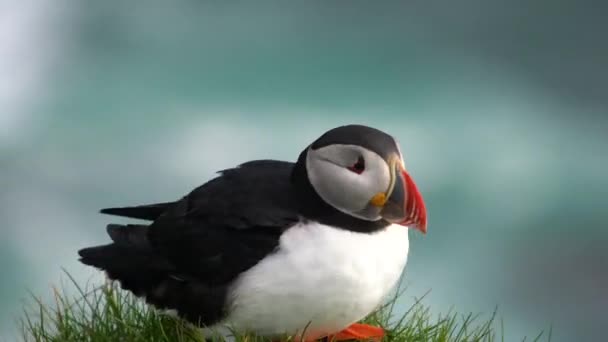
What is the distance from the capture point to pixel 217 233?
3.37 meters

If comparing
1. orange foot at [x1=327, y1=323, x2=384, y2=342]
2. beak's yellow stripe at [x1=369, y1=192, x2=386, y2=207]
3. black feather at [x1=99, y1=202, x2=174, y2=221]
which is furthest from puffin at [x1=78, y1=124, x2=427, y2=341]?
black feather at [x1=99, y1=202, x2=174, y2=221]

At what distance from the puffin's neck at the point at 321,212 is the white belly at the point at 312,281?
21mm

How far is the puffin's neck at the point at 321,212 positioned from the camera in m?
3.25

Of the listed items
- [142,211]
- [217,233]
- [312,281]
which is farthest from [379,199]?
[142,211]

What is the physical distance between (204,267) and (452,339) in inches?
45.7

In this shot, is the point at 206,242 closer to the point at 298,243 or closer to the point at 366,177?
the point at 298,243

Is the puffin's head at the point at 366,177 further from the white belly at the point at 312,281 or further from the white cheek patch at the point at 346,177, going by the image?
the white belly at the point at 312,281

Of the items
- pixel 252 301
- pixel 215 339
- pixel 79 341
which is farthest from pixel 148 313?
pixel 252 301

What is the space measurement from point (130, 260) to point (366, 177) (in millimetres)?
938

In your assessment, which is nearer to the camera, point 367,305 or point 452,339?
point 367,305

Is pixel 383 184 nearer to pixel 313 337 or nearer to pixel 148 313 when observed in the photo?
pixel 313 337

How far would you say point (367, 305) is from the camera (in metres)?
3.35

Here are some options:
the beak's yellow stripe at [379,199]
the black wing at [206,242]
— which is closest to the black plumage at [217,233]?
the black wing at [206,242]

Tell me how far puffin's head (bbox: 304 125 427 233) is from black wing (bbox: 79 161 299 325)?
6.3 inches
